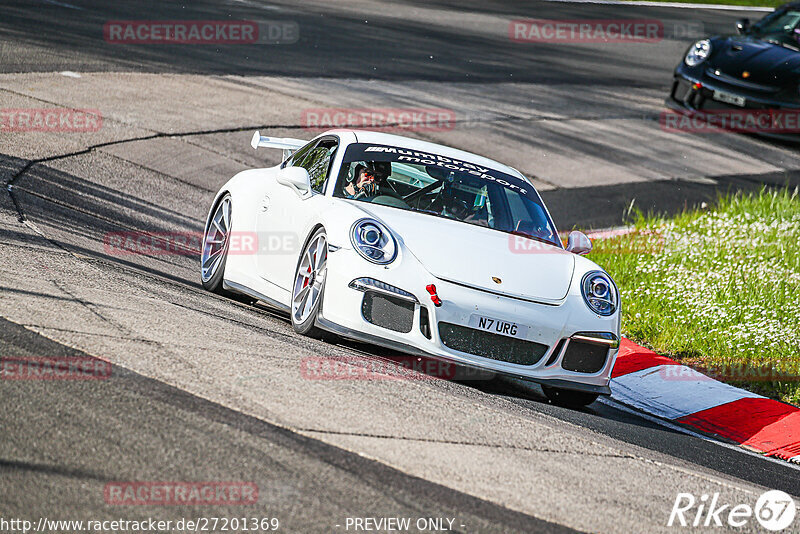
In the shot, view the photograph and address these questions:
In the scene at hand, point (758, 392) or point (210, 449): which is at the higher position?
point (210, 449)

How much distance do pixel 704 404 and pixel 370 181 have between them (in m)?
2.82

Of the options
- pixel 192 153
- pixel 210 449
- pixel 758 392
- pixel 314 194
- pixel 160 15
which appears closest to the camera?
pixel 210 449

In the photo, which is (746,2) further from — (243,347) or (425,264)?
(243,347)

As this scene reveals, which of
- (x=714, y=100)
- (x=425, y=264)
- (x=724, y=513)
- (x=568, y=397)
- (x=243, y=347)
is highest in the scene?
(x=714, y=100)

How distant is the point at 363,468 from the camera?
169 inches

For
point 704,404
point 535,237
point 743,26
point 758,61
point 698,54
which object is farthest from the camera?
point 743,26

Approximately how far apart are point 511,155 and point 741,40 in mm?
5224

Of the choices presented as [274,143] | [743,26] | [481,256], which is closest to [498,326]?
[481,256]

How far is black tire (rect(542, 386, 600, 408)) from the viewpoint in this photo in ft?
22.1

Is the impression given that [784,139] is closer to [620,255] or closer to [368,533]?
[620,255]

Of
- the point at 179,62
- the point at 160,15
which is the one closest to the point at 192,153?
the point at 179,62

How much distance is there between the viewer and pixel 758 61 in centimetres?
1641

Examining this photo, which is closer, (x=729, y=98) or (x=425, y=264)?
(x=425, y=264)

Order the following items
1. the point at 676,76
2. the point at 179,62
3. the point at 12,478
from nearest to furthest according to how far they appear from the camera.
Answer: the point at 12,478 → the point at 179,62 → the point at 676,76
